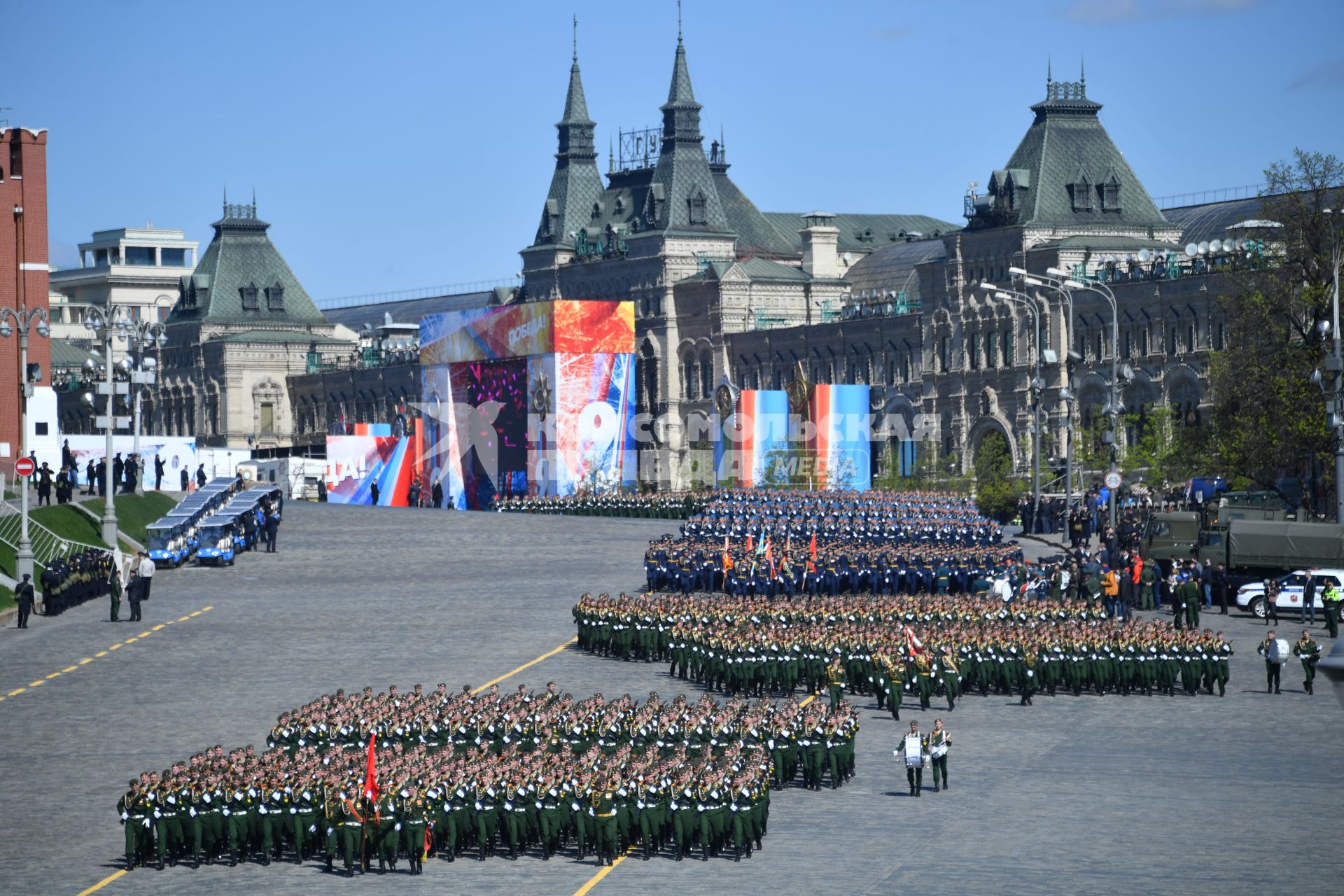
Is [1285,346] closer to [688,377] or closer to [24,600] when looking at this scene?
[24,600]

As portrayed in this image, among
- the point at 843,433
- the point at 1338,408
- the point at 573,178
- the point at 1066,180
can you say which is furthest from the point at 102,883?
the point at 573,178

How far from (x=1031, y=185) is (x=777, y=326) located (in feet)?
63.4

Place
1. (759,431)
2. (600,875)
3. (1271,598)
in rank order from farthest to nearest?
(759,431), (1271,598), (600,875)

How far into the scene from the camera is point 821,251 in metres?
106

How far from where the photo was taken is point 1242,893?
20.0 meters

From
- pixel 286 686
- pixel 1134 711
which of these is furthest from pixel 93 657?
pixel 1134 711

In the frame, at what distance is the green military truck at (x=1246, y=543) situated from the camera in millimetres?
41469

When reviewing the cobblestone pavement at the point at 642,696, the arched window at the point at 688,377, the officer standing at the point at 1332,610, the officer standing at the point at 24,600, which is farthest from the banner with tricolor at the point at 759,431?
the officer standing at the point at 1332,610

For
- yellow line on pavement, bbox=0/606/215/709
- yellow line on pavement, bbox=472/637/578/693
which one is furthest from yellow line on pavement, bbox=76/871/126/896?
yellow line on pavement, bbox=0/606/215/709

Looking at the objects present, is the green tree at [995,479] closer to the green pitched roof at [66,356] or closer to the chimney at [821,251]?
the chimney at [821,251]

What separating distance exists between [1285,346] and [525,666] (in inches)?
960

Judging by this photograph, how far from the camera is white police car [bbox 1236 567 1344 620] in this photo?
124 ft

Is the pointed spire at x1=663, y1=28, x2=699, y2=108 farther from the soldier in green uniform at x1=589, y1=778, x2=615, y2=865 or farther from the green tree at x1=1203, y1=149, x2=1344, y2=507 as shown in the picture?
the soldier in green uniform at x1=589, y1=778, x2=615, y2=865

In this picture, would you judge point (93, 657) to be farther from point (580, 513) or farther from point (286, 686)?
point (580, 513)
